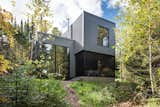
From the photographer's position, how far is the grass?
11648mm

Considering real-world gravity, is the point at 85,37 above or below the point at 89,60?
above

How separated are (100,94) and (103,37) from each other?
9.10 m

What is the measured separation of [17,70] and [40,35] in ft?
19.8

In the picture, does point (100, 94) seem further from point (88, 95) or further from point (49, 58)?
point (49, 58)

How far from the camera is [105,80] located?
19.5 metres

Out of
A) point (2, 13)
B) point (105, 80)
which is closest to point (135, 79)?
point (105, 80)

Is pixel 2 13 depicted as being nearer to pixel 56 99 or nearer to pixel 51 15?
pixel 56 99

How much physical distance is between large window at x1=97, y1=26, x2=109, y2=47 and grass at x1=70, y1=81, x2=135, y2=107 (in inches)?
228

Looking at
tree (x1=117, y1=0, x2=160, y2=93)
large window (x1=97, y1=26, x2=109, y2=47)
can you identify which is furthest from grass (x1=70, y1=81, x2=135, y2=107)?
large window (x1=97, y1=26, x2=109, y2=47)

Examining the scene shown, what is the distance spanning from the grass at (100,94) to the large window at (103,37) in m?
5.79

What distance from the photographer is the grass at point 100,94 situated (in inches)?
459

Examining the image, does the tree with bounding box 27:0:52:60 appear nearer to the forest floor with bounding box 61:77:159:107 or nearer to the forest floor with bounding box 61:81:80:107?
the forest floor with bounding box 61:81:80:107

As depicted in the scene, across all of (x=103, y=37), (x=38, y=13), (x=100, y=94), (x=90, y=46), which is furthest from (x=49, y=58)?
(x=103, y=37)

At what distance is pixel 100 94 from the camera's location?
41.1 feet
